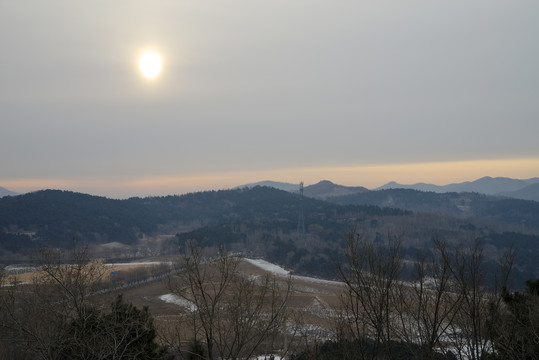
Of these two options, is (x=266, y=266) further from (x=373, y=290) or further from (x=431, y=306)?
(x=373, y=290)

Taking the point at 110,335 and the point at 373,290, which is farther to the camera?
the point at 110,335

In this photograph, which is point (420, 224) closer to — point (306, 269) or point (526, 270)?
point (526, 270)

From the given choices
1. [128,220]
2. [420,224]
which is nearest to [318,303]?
[420,224]

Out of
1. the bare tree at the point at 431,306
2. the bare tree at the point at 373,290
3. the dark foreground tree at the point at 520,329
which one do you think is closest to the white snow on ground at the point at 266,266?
the dark foreground tree at the point at 520,329

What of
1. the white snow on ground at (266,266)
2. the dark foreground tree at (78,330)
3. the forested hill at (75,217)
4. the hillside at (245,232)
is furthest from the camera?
the forested hill at (75,217)

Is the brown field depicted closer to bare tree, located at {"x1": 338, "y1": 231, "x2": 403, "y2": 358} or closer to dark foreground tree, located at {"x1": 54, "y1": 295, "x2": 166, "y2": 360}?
dark foreground tree, located at {"x1": 54, "y1": 295, "x2": 166, "y2": 360}

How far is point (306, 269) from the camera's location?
3804 inches

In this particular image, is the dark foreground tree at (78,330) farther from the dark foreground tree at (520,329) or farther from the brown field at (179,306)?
the brown field at (179,306)

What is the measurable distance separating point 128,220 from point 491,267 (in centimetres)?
13740

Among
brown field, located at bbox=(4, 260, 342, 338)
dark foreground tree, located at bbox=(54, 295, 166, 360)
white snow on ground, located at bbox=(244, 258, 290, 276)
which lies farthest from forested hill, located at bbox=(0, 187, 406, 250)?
dark foreground tree, located at bbox=(54, 295, 166, 360)

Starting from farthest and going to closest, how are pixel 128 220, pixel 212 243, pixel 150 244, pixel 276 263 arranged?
1. pixel 128 220
2. pixel 150 244
3. pixel 212 243
4. pixel 276 263

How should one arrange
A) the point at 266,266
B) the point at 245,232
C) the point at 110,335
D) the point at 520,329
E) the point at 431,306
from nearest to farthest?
the point at 520,329 → the point at 431,306 → the point at 110,335 → the point at 266,266 → the point at 245,232

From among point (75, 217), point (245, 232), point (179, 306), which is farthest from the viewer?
point (75, 217)

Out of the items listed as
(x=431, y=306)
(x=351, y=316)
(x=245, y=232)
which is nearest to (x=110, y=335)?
(x=351, y=316)
